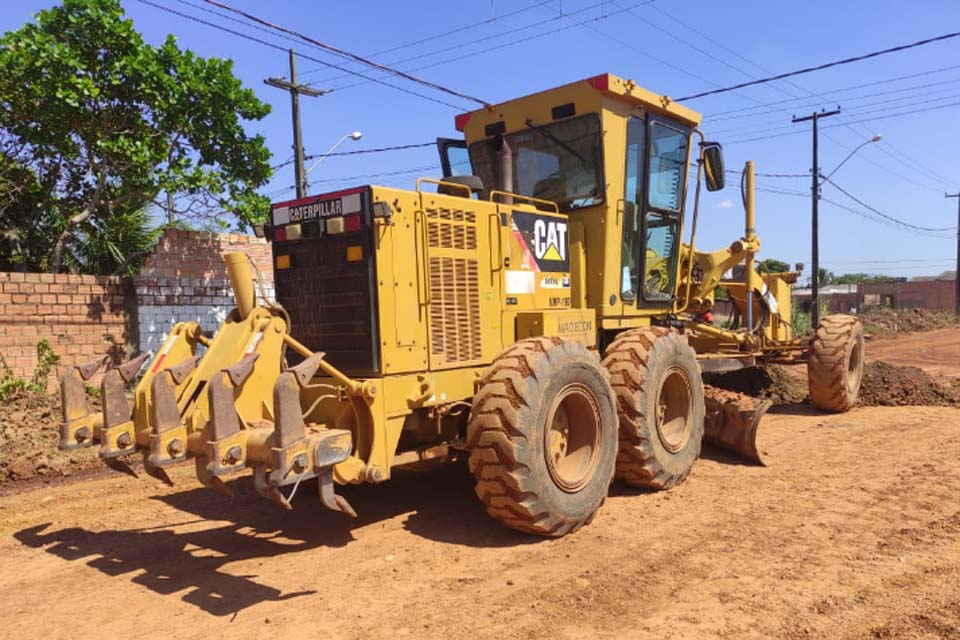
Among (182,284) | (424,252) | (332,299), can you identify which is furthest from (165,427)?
(182,284)

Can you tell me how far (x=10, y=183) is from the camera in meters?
10.2

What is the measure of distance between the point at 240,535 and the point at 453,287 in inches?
91.3

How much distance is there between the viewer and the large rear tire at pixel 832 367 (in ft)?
31.8

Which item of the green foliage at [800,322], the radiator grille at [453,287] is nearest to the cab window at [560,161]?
the radiator grille at [453,287]

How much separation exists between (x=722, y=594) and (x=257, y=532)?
126 inches

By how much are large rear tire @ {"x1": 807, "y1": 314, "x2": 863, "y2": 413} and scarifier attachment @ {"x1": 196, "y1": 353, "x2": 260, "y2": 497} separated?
26.3 feet

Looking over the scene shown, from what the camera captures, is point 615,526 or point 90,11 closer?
point 615,526

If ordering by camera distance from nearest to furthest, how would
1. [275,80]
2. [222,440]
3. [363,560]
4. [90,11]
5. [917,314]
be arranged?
1. [222,440]
2. [363,560]
3. [90,11]
4. [275,80]
5. [917,314]

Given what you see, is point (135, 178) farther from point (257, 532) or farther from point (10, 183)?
point (257, 532)

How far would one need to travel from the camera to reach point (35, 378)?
31.7ft

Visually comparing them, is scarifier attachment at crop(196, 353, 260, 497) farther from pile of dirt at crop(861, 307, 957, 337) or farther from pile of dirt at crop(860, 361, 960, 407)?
pile of dirt at crop(861, 307, 957, 337)

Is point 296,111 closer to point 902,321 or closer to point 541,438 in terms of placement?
point 541,438

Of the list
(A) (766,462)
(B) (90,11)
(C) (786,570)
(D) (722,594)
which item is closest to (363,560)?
(D) (722,594)

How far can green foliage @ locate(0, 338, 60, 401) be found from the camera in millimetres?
9188
